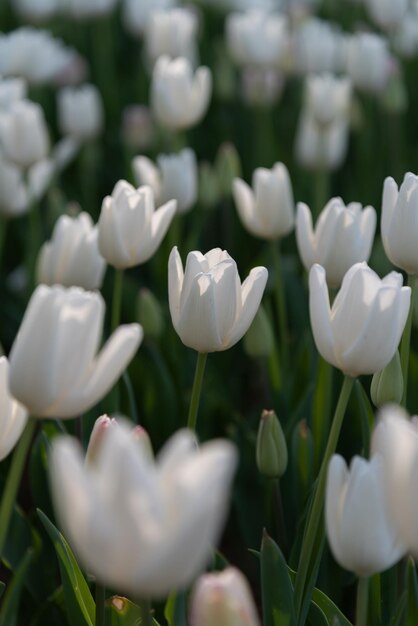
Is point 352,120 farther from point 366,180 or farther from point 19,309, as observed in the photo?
point 19,309

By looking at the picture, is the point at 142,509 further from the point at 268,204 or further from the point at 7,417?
the point at 268,204

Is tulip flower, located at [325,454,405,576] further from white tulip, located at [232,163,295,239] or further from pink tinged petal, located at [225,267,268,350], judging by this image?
white tulip, located at [232,163,295,239]

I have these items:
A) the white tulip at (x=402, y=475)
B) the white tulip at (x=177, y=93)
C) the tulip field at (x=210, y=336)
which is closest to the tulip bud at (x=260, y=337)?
the tulip field at (x=210, y=336)

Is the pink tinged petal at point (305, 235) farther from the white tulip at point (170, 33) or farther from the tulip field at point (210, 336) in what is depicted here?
the white tulip at point (170, 33)

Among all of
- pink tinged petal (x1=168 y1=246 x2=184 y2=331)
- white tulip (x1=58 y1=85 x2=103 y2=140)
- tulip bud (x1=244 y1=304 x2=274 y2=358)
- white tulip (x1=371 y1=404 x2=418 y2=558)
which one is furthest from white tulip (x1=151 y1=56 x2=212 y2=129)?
white tulip (x1=371 y1=404 x2=418 y2=558)

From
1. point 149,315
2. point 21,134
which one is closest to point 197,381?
point 149,315
